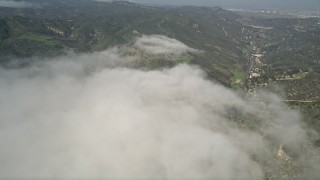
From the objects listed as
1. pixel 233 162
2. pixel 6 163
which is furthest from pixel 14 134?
pixel 233 162

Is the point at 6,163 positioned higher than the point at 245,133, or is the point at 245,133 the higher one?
the point at 245,133

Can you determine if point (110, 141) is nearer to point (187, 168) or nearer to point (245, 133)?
point (187, 168)

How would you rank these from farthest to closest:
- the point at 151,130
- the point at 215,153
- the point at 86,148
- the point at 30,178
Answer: the point at 151,130
the point at 86,148
the point at 215,153
the point at 30,178

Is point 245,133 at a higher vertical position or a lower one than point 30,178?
higher

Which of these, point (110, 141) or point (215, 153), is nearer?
point (215, 153)

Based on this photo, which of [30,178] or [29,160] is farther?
[29,160]

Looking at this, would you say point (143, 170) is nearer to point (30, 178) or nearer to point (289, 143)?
point (30, 178)

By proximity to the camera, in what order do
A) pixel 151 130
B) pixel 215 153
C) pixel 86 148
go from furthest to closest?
pixel 151 130 < pixel 86 148 < pixel 215 153

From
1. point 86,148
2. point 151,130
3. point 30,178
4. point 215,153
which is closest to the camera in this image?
point 30,178

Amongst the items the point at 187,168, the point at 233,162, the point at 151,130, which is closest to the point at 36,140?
the point at 151,130
